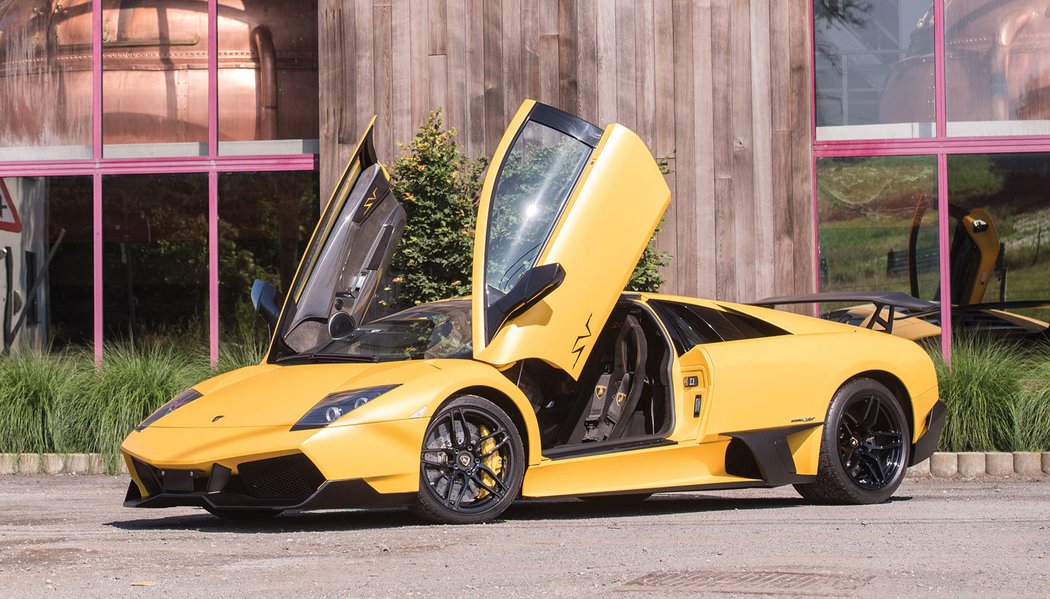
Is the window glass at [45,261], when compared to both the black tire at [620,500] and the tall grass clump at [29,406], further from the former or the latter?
the black tire at [620,500]

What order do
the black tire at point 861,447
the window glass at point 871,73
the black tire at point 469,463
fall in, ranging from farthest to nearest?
the window glass at point 871,73 < the black tire at point 861,447 < the black tire at point 469,463

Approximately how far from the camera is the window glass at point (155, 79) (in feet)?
47.1

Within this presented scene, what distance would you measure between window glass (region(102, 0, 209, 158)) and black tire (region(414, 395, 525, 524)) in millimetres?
8472

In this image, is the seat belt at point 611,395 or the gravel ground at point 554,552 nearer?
the gravel ground at point 554,552

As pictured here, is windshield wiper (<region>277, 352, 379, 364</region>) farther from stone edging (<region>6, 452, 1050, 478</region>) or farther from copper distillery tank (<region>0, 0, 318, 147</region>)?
copper distillery tank (<region>0, 0, 318, 147</region>)

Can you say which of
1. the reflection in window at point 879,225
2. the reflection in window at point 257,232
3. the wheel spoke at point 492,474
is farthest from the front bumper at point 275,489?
the reflection in window at point 879,225

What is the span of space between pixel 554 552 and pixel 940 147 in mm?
9279

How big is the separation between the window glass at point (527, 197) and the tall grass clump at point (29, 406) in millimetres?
5275

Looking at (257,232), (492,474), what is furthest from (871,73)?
(492,474)

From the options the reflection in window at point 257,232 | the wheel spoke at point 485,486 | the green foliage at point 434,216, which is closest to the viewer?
the wheel spoke at point 485,486

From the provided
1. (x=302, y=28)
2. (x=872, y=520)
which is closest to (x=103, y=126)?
(x=302, y=28)

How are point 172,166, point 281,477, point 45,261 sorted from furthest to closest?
1. point 45,261
2. point 172,166
3. point 281,477

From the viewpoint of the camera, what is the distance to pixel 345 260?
25.1 feet

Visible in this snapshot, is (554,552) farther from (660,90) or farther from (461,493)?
(660,90)
